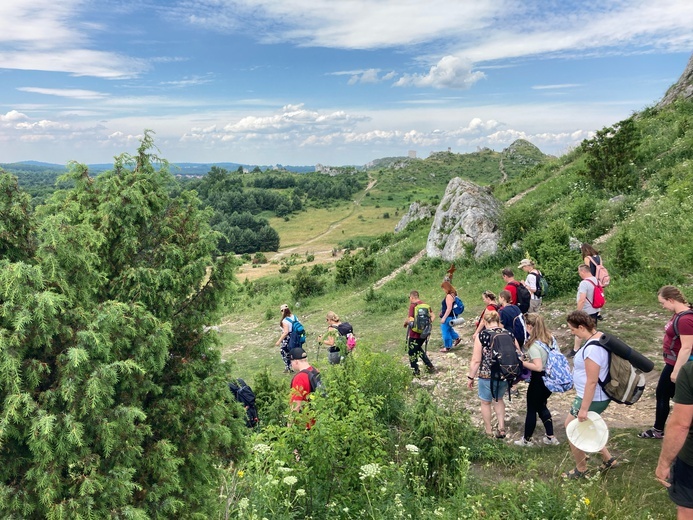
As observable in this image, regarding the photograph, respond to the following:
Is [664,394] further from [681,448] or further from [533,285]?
[533,285]

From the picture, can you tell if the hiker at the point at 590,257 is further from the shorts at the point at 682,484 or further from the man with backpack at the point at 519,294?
the shorts at the point at 682,484

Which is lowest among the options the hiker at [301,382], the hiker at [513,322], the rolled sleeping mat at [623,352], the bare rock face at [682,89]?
the hiker at [301,382]

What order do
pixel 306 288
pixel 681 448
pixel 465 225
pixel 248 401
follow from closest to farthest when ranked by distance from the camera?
pixel 681 448 → pixel 248 401 → pixel 465 225 → pixel 306 288

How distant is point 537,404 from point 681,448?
2.72m

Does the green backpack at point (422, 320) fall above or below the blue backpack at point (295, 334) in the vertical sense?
above

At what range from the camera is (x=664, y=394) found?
19.5ft

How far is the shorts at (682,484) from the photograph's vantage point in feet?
12.3

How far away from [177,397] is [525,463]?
4565 millimetres

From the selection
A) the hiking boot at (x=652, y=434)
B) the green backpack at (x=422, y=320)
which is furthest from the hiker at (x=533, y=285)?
the hiking boot at (x=652, y=434)

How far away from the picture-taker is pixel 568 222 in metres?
16.1

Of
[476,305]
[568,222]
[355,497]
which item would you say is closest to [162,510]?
[355,497]

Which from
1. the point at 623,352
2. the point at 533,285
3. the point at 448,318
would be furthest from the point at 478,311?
the point at 623,352

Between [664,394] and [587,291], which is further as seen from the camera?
[587,291]

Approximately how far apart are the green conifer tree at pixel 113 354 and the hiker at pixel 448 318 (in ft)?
20.7
